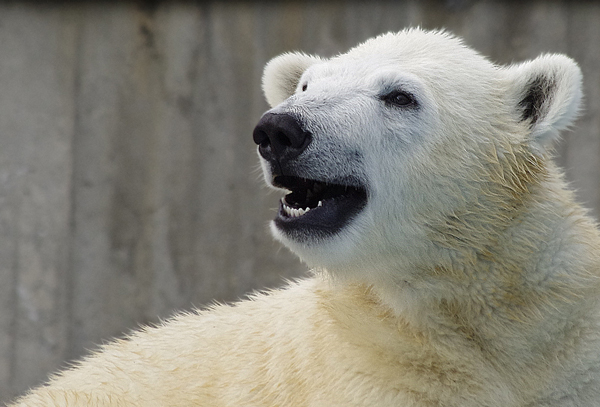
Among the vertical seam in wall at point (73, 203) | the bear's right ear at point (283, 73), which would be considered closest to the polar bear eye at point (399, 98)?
the bear's right ear at point (283, 73)

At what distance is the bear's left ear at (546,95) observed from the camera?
2797 mm

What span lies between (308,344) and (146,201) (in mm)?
3613

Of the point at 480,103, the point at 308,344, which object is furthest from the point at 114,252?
the point at 480,103

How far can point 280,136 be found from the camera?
2701mm

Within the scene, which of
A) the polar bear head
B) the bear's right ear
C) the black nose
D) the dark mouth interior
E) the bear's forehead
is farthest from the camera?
the bear's right ear

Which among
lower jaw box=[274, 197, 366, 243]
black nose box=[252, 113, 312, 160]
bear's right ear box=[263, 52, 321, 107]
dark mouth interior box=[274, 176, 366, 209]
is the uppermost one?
bear's right ear box=[263, 52, 321, 107]

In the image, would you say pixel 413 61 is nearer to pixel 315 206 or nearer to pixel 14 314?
pixel 315 206

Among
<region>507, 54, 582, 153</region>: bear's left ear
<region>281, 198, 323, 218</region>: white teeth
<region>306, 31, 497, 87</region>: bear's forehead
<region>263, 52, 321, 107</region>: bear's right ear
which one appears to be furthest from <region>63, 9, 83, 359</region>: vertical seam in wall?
<region>507, 54, 582, 153</region>: bear's left ear

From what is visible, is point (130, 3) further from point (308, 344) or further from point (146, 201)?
point (308, 344)

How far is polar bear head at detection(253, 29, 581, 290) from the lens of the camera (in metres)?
2.76

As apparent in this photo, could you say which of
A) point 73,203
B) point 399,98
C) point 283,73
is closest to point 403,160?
point 399,98

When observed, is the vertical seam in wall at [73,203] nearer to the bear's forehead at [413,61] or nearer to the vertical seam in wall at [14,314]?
the vertical seam in wall at [14,314]

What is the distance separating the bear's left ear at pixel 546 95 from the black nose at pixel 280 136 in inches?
36.6

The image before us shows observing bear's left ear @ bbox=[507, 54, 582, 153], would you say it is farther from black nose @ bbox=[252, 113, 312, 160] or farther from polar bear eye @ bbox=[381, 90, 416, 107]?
black nose @ bbox=[252, 113, 312, 160]
